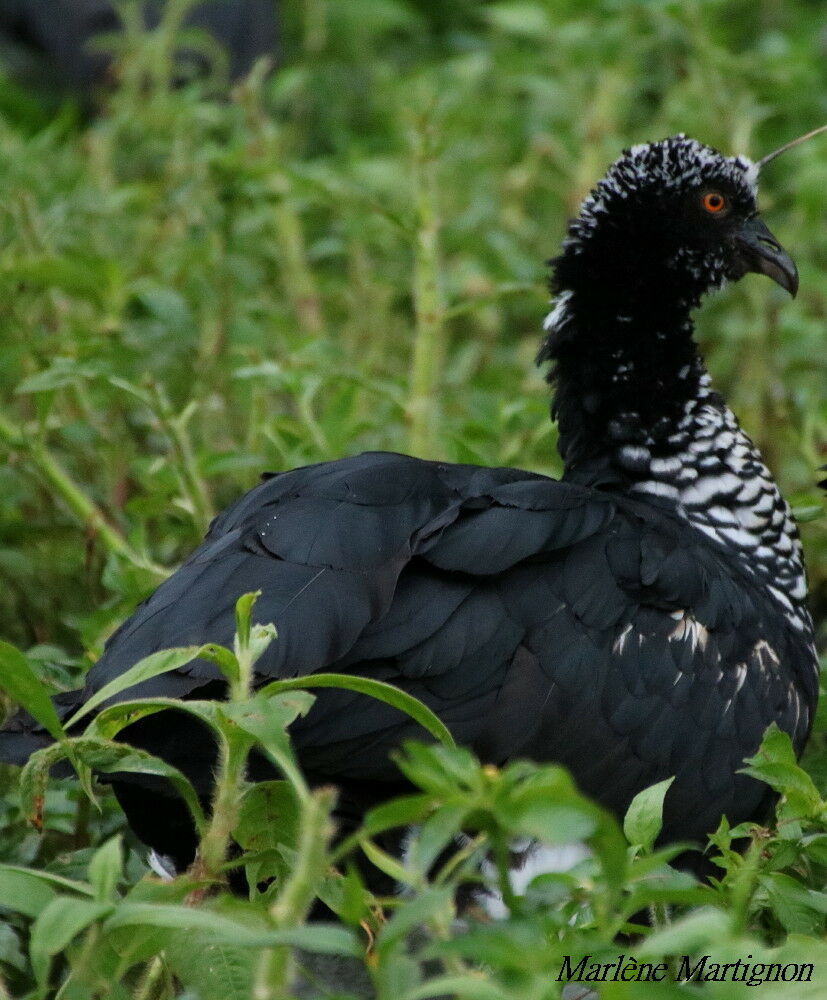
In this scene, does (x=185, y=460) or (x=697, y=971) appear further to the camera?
(x=185, y=460)

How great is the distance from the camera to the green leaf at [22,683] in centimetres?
184

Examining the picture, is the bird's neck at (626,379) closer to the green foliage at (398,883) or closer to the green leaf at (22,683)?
the green foliage at (398,883)

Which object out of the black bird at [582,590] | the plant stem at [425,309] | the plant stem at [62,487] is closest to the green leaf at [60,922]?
the black bird at [582,590]

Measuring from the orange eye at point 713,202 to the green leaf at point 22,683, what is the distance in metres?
1.75

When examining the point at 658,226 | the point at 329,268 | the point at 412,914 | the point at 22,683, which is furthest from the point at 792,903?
the point at 329,268

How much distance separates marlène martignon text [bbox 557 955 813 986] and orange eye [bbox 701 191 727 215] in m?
1.66

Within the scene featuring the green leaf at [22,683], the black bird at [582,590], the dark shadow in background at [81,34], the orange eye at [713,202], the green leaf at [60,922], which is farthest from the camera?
the dark shadow in background at [81,34]

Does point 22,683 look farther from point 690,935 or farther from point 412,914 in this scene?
point 690,935

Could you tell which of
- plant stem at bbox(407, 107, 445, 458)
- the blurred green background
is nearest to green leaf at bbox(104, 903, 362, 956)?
the blurred green background

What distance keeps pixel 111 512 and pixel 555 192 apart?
260 cm

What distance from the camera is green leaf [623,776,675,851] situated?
186cm

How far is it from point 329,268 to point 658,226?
10.2 feet

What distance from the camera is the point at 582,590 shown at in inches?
96.9

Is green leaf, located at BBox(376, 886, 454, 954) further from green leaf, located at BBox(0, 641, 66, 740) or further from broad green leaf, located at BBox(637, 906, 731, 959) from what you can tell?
green leaf, located at BBox(0, 641, 66, 740)
